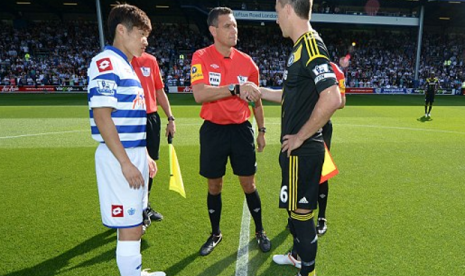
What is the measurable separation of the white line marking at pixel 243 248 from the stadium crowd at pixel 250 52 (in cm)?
2476

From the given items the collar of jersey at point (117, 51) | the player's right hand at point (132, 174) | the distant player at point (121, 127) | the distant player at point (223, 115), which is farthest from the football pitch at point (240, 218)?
the collar of jersey at point (117, 51)

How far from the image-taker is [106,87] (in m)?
2.14

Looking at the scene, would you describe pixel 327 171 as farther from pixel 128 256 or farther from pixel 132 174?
pixel 128 256

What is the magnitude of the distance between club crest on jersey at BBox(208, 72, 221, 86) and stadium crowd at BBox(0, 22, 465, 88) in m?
25.2

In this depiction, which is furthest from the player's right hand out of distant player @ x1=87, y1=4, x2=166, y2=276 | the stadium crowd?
the stadium crowd

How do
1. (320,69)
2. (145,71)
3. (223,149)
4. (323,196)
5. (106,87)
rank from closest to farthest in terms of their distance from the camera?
(106,87) → (320,69) → (223,149) → (323,196) → (145,71)

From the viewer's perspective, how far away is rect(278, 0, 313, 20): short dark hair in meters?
2.34

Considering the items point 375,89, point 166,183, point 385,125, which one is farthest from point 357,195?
point 375,89

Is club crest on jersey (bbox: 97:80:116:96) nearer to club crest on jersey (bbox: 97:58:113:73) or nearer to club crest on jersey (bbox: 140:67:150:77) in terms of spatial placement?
club crest on jersey (bbox: 97:58:113:73)

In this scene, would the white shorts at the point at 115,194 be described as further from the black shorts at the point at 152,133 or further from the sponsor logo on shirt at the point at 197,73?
the black shorts at the point at 152,133

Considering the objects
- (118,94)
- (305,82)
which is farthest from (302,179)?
(118,94)

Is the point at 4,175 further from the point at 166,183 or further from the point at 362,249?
the point at 362,249

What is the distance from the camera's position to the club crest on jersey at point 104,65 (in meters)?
2.17

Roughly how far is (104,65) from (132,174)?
789 mm
